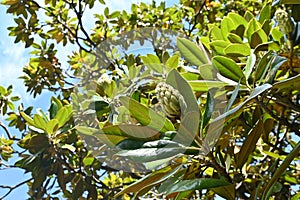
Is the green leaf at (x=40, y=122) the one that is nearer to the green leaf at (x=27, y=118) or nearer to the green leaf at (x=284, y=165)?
the green leaf at (x=27, y=118)

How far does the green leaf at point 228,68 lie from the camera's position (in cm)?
100

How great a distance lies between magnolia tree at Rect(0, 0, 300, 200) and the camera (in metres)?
0.83

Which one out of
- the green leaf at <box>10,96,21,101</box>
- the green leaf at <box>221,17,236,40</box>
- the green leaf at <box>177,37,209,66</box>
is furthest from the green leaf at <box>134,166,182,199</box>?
the green leaf at <box>10,96,21,101</box>

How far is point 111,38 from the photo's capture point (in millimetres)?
3164

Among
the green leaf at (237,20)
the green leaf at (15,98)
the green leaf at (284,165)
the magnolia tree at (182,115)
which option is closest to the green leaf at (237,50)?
the magnolia tree at (182,115)

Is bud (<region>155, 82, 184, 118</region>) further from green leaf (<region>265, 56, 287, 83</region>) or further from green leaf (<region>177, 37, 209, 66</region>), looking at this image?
green leaf (<region>177, 37, 209, 66</region>)

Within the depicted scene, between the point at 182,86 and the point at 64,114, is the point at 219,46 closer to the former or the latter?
the point at 182,86

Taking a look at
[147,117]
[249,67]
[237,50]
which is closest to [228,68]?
[249,67]

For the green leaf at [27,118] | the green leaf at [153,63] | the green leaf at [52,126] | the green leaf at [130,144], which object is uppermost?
the green leaf at [27,118]

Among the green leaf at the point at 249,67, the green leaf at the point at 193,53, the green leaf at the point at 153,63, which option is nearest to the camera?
the green leaf at the point at 249,67

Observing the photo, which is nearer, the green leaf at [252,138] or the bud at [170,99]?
the bud at [170,99]

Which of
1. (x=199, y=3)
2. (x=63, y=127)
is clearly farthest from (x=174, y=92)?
(x=199, y=3)

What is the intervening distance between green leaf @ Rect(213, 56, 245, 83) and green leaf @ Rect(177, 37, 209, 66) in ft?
0.41

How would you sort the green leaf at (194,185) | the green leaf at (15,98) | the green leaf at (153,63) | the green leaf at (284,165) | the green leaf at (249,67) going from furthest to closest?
the green leaf at (15,98) < the green leaf at (153,63) < the green leaf at (249,67) < the green leaf at (194,185) < the green leaf at (284,165)
